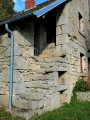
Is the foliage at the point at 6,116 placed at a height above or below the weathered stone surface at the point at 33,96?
below

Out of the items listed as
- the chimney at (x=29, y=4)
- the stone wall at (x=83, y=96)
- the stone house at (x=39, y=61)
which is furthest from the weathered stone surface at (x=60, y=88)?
the chimney at (x=29, y=4)

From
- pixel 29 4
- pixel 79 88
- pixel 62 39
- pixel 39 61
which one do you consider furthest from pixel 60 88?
pixel 29 4

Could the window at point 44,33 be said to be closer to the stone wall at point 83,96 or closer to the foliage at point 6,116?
the stone wall at point 83,96

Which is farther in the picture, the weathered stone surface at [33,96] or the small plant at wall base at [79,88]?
the small plant at wall base at [79,88]

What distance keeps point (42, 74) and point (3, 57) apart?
4.72 feet

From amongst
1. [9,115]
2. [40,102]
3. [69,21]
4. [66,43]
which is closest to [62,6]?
[69,21]

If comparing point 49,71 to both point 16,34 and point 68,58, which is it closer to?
point 68,58

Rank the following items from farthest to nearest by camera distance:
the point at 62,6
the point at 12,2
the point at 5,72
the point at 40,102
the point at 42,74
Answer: the point at 12,2
the point at 62,6
the point at 42,74
the point at 5,72
the point at 40,102

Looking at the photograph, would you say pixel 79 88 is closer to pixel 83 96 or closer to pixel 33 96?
pixel 83 96

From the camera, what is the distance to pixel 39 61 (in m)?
4.96

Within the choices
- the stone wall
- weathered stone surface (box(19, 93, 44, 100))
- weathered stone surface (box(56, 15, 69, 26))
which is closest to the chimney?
weathered stone surface (box(56, 15, 69, 26))

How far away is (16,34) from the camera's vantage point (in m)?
4.43

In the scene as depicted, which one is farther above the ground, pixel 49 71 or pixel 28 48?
pixel 28 48

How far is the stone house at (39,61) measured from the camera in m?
4.06
